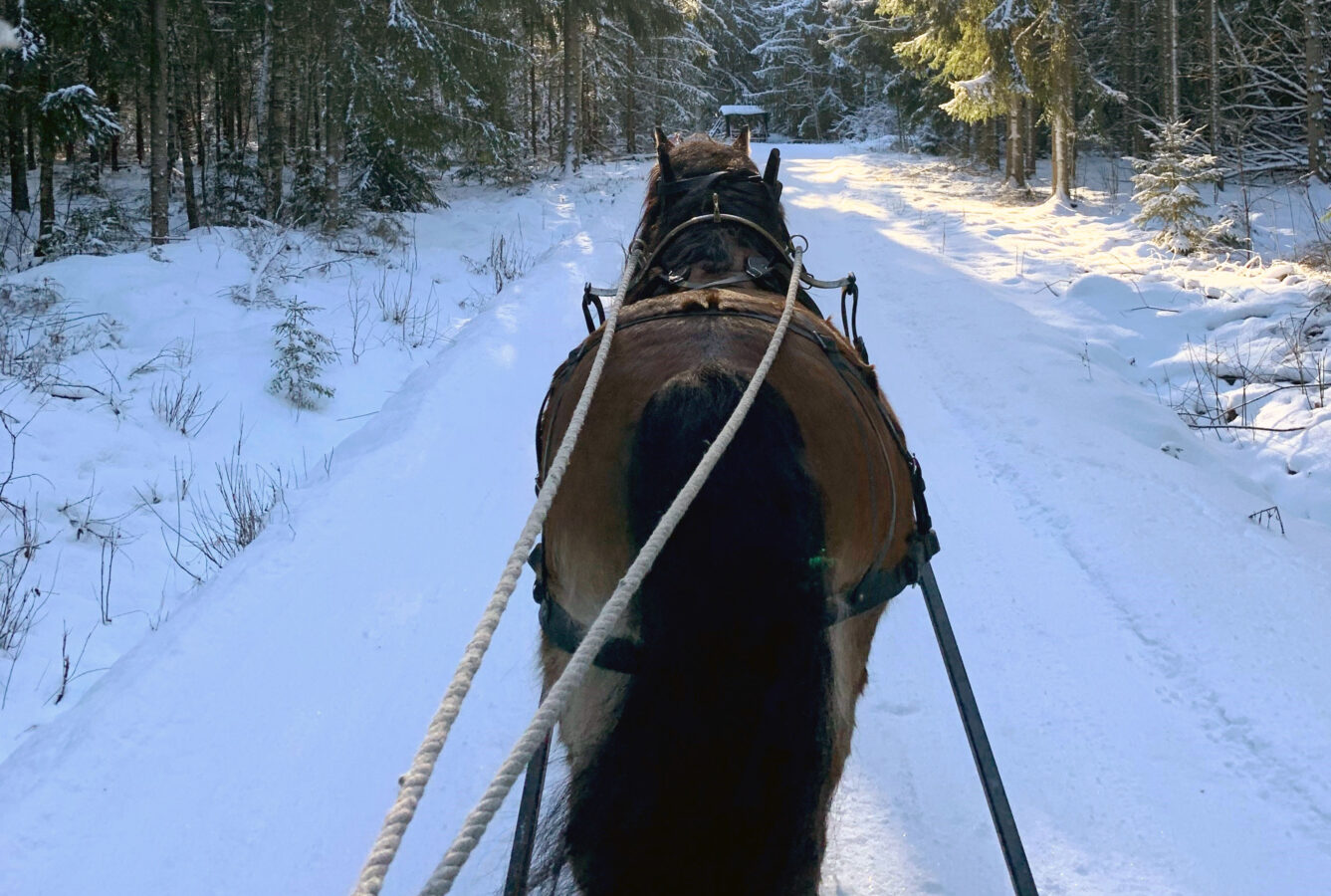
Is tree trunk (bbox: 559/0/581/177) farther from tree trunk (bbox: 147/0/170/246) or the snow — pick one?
the snow

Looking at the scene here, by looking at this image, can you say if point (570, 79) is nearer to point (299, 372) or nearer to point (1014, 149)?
point (1014, 149)

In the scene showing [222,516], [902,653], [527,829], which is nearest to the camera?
[527,829]

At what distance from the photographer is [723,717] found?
1.61 m

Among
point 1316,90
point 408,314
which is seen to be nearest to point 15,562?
point 408,314

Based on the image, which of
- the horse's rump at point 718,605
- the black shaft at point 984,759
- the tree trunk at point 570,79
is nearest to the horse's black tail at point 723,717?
the horse's rump at point 718,605

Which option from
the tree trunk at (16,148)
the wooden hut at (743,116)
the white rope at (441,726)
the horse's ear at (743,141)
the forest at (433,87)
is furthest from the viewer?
the wooden hut at (743,116)

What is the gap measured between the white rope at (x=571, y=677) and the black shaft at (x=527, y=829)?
16.0 inches

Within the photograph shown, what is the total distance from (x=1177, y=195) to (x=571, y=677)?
38.8 feet

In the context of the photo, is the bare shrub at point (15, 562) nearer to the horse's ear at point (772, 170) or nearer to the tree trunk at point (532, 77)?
the horse's ear at point (772, 170)

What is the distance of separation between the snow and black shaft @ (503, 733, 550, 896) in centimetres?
83

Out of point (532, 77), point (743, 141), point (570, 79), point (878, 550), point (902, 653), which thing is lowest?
point (902, 653)

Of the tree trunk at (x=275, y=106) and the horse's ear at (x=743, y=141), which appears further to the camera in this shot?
the tree trunk at (x=275, y=106)

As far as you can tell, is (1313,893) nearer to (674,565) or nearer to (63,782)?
(674,565)

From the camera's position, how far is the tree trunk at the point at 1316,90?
1516 centimetres
